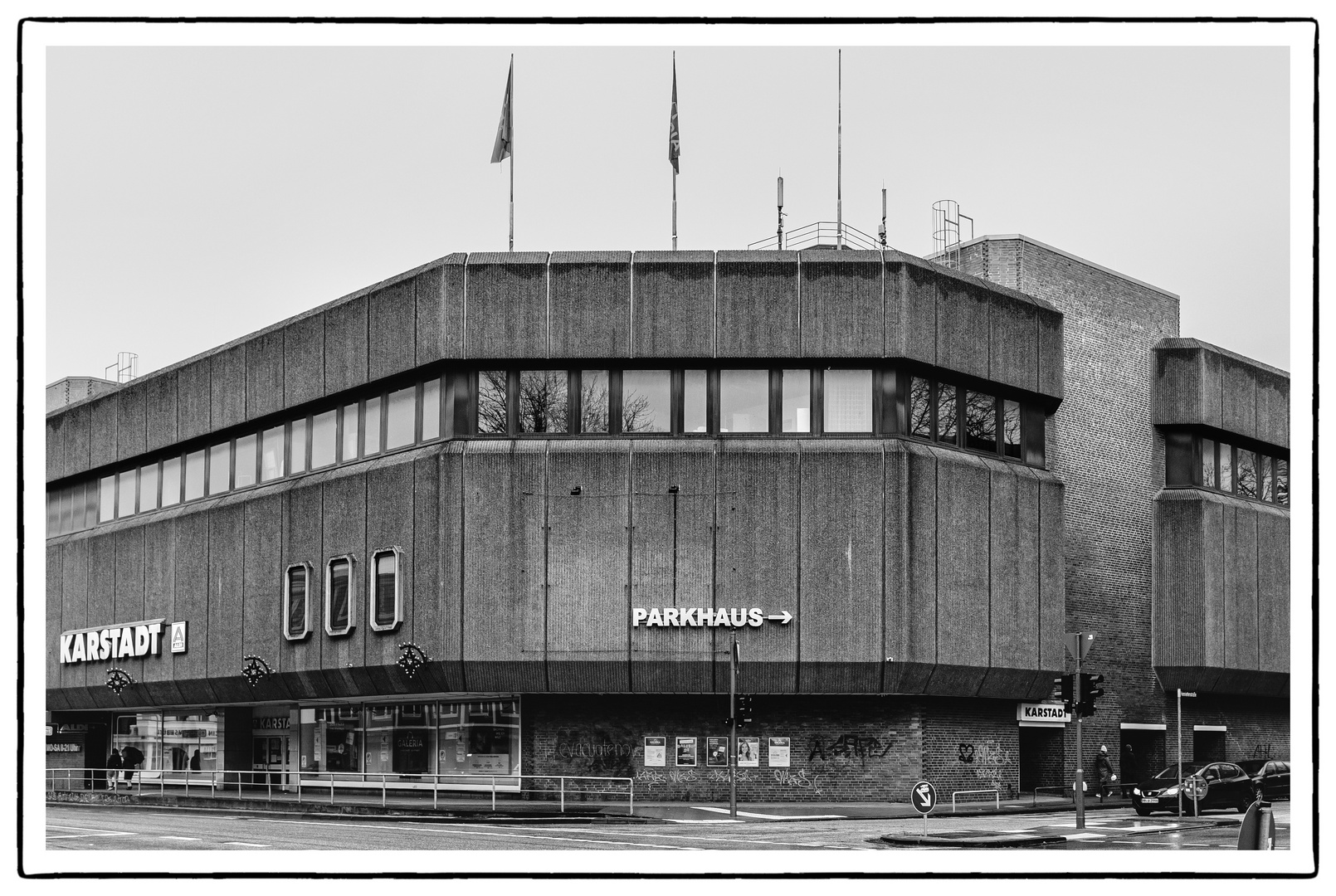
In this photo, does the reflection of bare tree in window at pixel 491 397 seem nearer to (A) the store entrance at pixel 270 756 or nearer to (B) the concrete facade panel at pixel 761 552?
(B) the concrete facade panel at pixel 761 552

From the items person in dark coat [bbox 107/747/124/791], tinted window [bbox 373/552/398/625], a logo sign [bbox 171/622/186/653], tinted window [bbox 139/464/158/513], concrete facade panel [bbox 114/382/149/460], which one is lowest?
person in dark coat [bbox 107/747/124/791]

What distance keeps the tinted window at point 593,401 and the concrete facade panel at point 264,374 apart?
10.3m

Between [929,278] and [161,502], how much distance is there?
26136 millimetres

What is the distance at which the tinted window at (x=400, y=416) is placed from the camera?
45906 mm

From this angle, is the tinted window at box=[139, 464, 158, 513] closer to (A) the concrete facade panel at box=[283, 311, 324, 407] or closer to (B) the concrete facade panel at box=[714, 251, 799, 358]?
(A) the concrete facade panel at box=[283, 311, 324, 407]

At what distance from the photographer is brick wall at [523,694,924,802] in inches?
1716

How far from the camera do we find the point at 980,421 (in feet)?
152

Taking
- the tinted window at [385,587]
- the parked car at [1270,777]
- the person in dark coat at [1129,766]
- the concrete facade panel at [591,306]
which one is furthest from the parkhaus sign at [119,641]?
the parked car at [1270,777]

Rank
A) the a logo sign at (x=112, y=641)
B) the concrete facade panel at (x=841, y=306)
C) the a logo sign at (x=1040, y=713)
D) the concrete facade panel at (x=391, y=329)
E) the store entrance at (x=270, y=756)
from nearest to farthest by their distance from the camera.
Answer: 1. the concrete facade panel at (x=841, y=306)
2. the concrete facade panel at (x=391, y=329)
3. the a logo sign at (x=1040, y=713)
4. the store entrance at (x=270, y=756)
5. the a logo sign at (x=112, y=641)

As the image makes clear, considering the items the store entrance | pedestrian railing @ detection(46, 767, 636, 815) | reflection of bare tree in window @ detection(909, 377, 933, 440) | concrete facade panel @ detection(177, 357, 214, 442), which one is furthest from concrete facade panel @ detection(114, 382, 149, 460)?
reflection of bare tree in window @ detection(909, 377, 933, 440)

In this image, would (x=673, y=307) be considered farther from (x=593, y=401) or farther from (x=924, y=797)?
(x=924, y=797)

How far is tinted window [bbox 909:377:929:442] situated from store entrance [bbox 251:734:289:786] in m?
22.2

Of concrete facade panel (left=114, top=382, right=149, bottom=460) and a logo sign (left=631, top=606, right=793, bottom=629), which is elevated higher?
concrete facade panel (left=114, top=382, right=149, bottom=460)

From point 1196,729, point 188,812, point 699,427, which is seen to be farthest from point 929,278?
point 188,812
